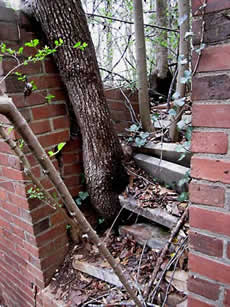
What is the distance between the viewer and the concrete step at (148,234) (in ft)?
5.03

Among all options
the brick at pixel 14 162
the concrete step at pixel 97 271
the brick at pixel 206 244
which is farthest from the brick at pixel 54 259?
the brick at pixel 206 244

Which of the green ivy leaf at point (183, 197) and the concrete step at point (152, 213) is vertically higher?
the green ivy leaf at point (183, 197)

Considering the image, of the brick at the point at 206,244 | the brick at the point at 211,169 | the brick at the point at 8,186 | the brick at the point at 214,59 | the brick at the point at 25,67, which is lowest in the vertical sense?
the brick at the point at 206,244

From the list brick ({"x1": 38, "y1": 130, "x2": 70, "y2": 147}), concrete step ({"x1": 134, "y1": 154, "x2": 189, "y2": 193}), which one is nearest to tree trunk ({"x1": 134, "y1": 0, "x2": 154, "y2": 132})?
concrete step ({"x1": 134, "y1": 154, "x2": 189, "y2": 193})

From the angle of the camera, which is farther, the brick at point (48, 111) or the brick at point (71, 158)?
the brick at point (71, 158)

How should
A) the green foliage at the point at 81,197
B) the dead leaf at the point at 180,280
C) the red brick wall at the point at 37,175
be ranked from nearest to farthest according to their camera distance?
the dead leaf at the point at 180,280 → the red brick wall at the point at 37,175 → the green foliage at the point at 81,197

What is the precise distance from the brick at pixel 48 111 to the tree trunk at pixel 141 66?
2.13 feet

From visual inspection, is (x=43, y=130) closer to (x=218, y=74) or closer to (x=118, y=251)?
(x=118, y=251)

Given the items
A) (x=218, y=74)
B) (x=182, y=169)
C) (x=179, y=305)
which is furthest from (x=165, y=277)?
(x=218, y=74)

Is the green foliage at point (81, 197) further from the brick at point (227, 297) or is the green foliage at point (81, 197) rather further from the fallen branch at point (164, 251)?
the brick at point (227, 297)

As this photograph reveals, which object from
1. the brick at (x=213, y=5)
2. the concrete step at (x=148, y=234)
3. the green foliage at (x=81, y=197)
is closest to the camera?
the brick at (x=213, y=5)

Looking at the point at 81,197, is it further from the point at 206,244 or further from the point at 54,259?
the point at 206,244

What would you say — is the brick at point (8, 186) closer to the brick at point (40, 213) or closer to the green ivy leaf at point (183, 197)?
the brick at point (40, 213)

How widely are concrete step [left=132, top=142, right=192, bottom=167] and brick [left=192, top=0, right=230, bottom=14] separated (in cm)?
101
